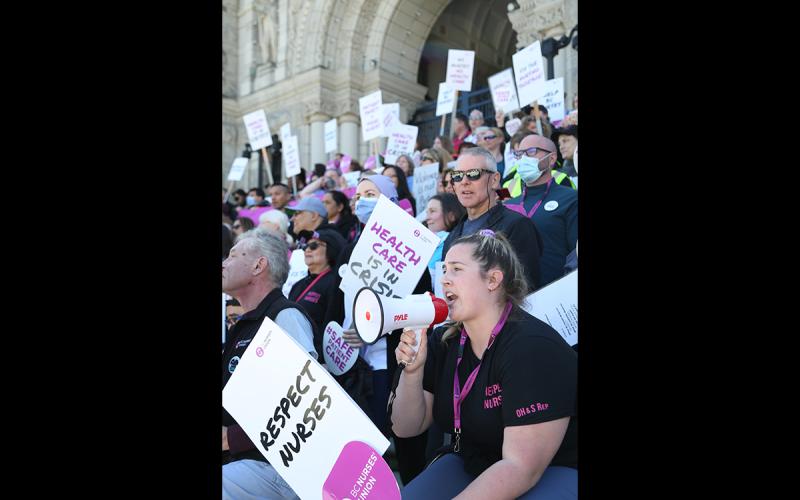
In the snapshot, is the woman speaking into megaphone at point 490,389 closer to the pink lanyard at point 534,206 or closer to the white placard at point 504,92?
the pink lanyard at point 534,206

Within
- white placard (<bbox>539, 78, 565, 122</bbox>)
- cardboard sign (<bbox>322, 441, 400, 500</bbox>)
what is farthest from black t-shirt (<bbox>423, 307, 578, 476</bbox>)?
white placard (<bbox>539, 78, 565, 122</bbox>)

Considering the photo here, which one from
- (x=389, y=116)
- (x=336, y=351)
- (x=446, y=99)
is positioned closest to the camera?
(x=336, y=351)

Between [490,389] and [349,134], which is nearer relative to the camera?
[490,389]

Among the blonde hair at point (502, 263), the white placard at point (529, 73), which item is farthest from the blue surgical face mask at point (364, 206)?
the white placard at point (529, 73)

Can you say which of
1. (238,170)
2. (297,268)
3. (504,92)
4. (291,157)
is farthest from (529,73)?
(238,170)

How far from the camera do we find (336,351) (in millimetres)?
3748

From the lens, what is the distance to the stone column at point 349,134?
55.4 feet

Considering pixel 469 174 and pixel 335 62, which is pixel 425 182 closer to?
pixel 469 174

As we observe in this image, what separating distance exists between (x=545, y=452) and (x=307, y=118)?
16.4 m

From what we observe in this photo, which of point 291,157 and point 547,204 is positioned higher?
point 291,157

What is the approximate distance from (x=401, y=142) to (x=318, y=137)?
859cm
